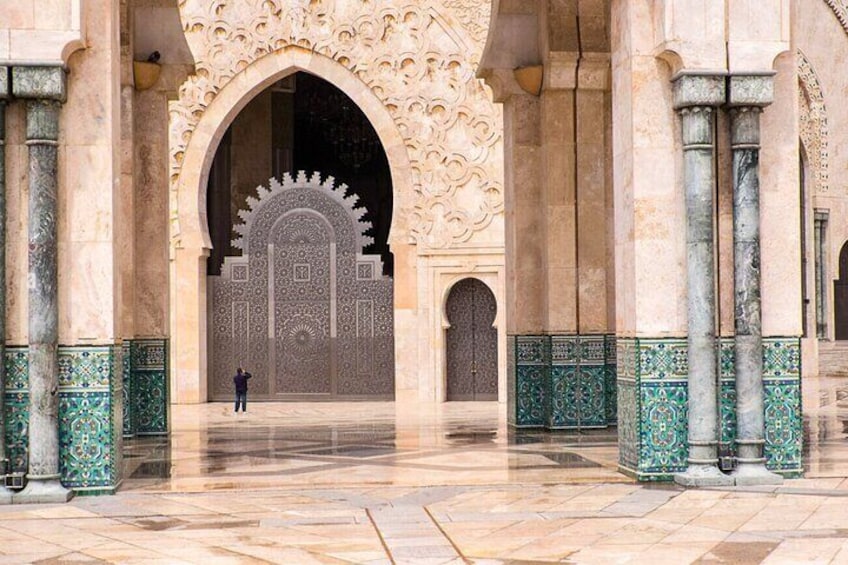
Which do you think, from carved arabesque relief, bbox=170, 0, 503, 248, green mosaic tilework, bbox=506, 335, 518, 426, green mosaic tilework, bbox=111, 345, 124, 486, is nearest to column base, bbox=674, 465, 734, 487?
green mosaic tilework, bbox=111, 345, 124, 486

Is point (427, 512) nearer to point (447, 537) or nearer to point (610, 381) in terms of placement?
point (447, 537)

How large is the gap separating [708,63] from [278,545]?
3.51 m

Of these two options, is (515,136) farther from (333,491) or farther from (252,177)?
(252,177)

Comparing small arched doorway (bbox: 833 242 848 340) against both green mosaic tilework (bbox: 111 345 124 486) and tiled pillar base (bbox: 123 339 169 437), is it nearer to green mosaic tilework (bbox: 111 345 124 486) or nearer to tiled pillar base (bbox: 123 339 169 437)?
tiled pillar base (bbox: 123 339 169 437)

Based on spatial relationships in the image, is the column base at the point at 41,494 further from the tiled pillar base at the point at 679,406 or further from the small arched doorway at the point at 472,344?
the small arched doorway at the point at 472,344

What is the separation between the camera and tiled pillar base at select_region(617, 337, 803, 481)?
7035 millimetres

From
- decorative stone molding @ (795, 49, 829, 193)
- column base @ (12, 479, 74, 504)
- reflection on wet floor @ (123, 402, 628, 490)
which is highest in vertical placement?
decorative stone molding @ (795, 49, 829, 193)

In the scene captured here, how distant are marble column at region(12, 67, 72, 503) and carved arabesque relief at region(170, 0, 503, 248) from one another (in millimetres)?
9096

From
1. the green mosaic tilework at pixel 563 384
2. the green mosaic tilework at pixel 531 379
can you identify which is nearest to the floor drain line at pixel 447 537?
the green mosaic tilework at pixel 563 384

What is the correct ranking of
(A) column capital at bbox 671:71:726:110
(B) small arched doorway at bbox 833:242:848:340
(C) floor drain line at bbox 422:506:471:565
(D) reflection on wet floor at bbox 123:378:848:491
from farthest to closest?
(B) small arched doorway at bbox 833:242:848:340 → (D) reflection on wet floor at bbox 123:378:848:491 → (A) column capital at bbox 671:71:726:110 → (C) floor drain line at bbox 422:506:471:565

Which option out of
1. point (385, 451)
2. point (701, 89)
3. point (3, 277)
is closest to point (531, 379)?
point (385, 451)

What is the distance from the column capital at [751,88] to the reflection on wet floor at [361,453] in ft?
7.18

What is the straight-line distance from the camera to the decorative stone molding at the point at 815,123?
1959 cm

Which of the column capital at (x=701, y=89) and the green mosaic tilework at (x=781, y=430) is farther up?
the column capital at (x=701, y=89)
